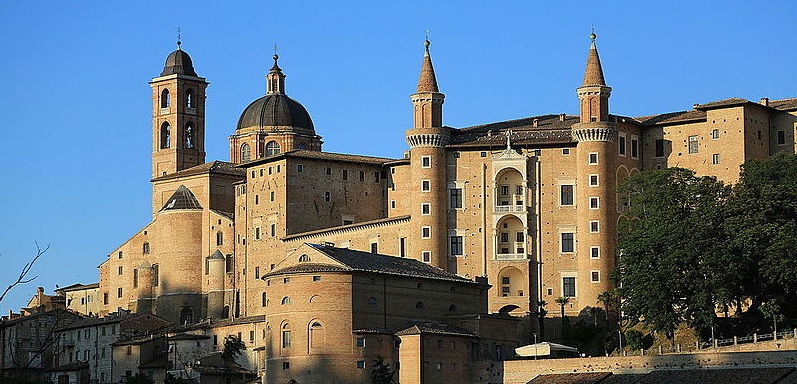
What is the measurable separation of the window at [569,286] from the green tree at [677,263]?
7964 millimetres

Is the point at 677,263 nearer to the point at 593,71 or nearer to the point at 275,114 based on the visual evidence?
the point at 593,71

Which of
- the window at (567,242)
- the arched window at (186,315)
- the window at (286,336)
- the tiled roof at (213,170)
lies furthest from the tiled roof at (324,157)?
the window at (286,336)

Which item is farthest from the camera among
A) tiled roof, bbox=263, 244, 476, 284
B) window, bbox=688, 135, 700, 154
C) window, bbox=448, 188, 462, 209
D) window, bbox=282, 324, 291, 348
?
window, bbox=448, 188, 462, 209

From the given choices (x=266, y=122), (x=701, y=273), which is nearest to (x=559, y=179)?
(x=701, y=273)

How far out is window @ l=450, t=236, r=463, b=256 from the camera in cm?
8331

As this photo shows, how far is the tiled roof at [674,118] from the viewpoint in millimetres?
81500

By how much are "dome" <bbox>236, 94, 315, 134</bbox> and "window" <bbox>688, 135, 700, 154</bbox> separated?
3674 cm

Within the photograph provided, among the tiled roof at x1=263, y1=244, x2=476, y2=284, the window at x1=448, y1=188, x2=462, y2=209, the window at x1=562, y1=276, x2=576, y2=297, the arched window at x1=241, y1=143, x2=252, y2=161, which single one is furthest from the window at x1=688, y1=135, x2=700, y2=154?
the arched window at x1=241, y1=143, x2=252, y2=161

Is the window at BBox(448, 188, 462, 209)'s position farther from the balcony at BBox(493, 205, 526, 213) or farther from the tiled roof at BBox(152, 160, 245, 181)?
the tiled roof at BBox(152, 160, 245, 181)

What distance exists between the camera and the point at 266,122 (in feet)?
359

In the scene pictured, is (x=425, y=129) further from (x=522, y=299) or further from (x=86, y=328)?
(x=86, y=328)

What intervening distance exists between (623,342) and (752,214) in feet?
33.2

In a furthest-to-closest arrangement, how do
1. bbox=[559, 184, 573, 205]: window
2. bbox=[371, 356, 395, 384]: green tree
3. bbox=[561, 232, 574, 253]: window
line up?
bbox=[559, 184, 573, 205]: window < bbox=[561, 232, 574, 253]: window < bbox=[371, 356, 395, 384]: green tree

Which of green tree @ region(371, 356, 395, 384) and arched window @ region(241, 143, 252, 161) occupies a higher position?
arched window @ region(241, 143, 252, 161)
